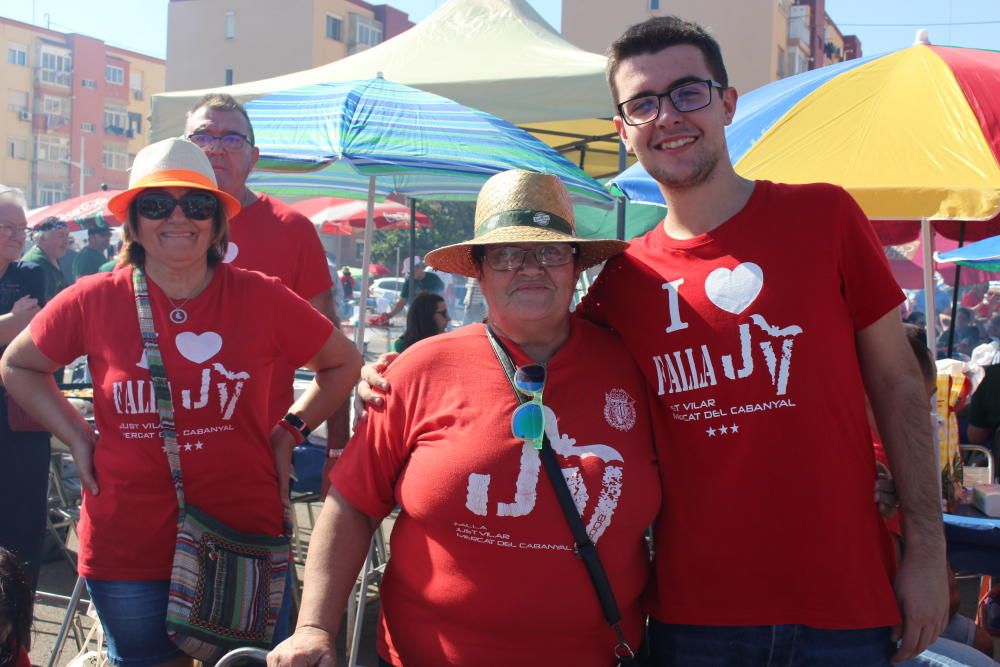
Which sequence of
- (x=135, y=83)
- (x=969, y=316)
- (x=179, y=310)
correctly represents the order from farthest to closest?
(x=135, y=83) → (x=969, y=316) → (x=179, y=310)

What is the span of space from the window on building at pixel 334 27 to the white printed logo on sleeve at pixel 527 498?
52.4 meters

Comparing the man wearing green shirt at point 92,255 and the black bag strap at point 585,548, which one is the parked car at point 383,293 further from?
the black bag strap at point 585,548

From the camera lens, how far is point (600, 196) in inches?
177

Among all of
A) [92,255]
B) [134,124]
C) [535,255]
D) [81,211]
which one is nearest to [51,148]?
[134,124]

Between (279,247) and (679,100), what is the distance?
1.92m

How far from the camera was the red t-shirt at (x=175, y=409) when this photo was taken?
260cm

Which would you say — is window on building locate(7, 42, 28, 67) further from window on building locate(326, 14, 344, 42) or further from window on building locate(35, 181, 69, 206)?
window on building locate(326, 14, 344, 42)

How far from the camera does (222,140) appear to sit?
3506 millimetres

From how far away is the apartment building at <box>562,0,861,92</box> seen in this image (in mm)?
38688

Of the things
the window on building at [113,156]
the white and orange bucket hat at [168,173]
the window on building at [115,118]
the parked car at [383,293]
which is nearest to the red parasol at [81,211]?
the parked car at [383,293]

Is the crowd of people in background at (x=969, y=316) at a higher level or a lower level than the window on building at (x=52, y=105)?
lower

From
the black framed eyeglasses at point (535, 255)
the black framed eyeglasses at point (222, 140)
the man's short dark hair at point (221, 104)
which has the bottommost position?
the black framed eyeglasses at point (535, 255)

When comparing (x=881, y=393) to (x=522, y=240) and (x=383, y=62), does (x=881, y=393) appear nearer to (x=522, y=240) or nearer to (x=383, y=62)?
(x=522, y=240)

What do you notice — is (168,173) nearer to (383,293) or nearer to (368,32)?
(383,293)
